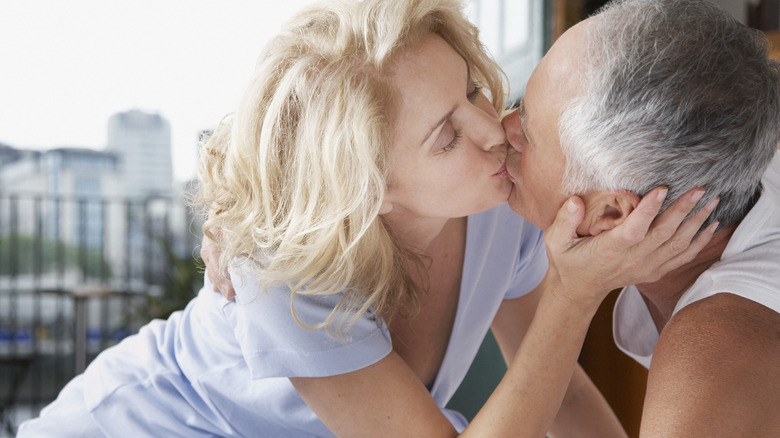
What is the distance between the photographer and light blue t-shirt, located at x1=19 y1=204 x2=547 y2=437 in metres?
1.09

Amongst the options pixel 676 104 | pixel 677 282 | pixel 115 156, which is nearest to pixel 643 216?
pixel 676 104

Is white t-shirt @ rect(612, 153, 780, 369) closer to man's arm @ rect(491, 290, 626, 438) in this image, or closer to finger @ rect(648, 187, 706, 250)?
finger @ rect(648, 187, 706, 250)

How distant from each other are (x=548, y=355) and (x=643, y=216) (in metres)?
0.26

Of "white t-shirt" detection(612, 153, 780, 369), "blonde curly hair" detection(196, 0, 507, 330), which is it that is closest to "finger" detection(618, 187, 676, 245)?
"white t-shirt" detection(612, 153, 780, 369)

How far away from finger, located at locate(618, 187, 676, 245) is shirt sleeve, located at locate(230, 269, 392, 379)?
43cm

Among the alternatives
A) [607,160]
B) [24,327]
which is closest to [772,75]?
[607,160]

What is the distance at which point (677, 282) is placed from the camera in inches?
45.6

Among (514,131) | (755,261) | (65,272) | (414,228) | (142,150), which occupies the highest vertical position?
(514,131)

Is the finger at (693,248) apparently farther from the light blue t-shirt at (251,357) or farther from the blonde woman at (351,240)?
the light blue t-shirt at (251,357)

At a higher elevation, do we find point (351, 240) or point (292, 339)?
point (351, 240)

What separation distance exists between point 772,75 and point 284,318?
0.82m

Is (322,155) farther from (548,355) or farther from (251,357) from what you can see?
(548,355)

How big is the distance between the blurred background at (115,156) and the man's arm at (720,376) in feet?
4.48

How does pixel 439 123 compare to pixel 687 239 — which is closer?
pixel 687 239
